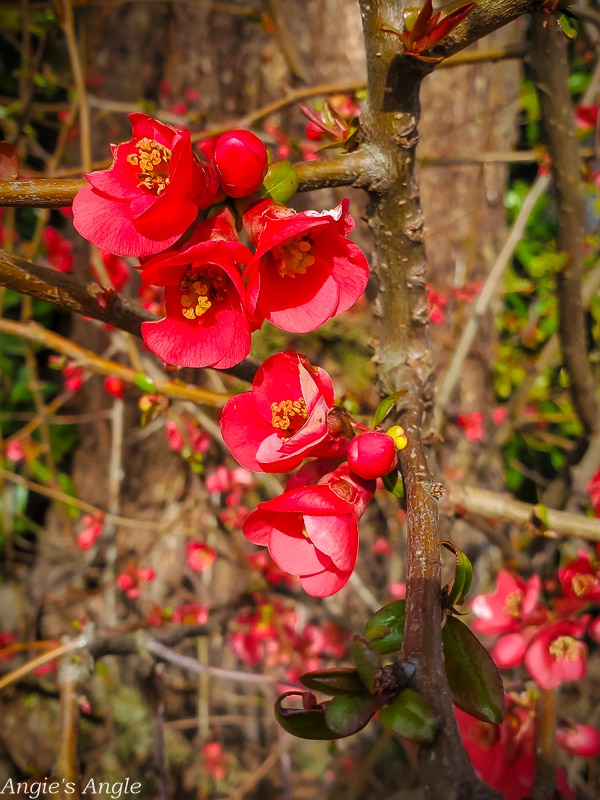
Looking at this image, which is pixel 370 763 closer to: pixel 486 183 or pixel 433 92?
pixel 486 183

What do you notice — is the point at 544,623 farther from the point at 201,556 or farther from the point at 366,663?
the point at 201,556

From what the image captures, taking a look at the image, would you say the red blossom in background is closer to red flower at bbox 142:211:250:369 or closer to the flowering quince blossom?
the flowering quince blossom

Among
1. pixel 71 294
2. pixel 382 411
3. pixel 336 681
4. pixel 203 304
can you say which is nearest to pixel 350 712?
pixel 336 681

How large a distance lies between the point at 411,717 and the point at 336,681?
6cm

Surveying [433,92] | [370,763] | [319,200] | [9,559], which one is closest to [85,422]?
[9,559]

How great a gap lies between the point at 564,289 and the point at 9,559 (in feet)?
6.39

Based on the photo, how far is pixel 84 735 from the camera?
1.75m

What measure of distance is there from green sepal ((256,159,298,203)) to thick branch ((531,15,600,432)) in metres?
0.38

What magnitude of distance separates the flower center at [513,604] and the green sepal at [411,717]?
68cm

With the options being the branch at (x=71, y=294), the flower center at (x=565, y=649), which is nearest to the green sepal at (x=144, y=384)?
the branch at (x=71, y=294)

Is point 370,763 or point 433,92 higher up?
point 433,92

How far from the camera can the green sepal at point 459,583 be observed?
1.32 ft

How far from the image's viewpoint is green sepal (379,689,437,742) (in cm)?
32

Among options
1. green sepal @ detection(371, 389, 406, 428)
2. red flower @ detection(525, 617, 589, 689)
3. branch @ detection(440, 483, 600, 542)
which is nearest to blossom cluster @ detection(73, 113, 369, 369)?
green sepal @ detection(371, 389, 406, 428)
